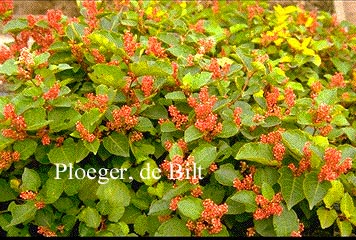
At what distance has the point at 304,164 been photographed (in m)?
1.51

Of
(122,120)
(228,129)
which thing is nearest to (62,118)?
(122,120)

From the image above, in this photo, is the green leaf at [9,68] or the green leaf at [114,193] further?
the green leaf at [9,68]

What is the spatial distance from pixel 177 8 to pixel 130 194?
3.73 ft

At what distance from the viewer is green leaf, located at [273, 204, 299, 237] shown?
1.44 metres

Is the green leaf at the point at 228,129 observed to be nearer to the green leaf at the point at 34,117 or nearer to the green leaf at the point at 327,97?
the green leaf at the point at 327,97

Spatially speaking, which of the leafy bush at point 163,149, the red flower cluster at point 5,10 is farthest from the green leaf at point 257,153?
the red flower cluster at point 5,10

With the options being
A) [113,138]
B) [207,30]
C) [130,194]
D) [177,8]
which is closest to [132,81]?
[113,138]

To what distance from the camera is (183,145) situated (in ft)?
5.31

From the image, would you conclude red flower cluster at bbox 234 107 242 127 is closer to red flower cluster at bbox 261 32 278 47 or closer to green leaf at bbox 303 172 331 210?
green leaf at bbox 303 172 331 210

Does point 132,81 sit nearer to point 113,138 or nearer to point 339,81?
point 113,138

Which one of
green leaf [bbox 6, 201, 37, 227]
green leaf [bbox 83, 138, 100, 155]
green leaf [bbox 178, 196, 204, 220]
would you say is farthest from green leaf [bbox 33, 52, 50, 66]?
green leaf [bbox 178, 196, 204, 220]

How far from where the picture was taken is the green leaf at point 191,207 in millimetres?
1437

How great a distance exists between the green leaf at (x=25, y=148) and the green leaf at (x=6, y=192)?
0.12 metres

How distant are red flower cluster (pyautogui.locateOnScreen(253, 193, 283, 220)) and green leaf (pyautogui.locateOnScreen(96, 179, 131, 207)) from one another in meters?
0.38
